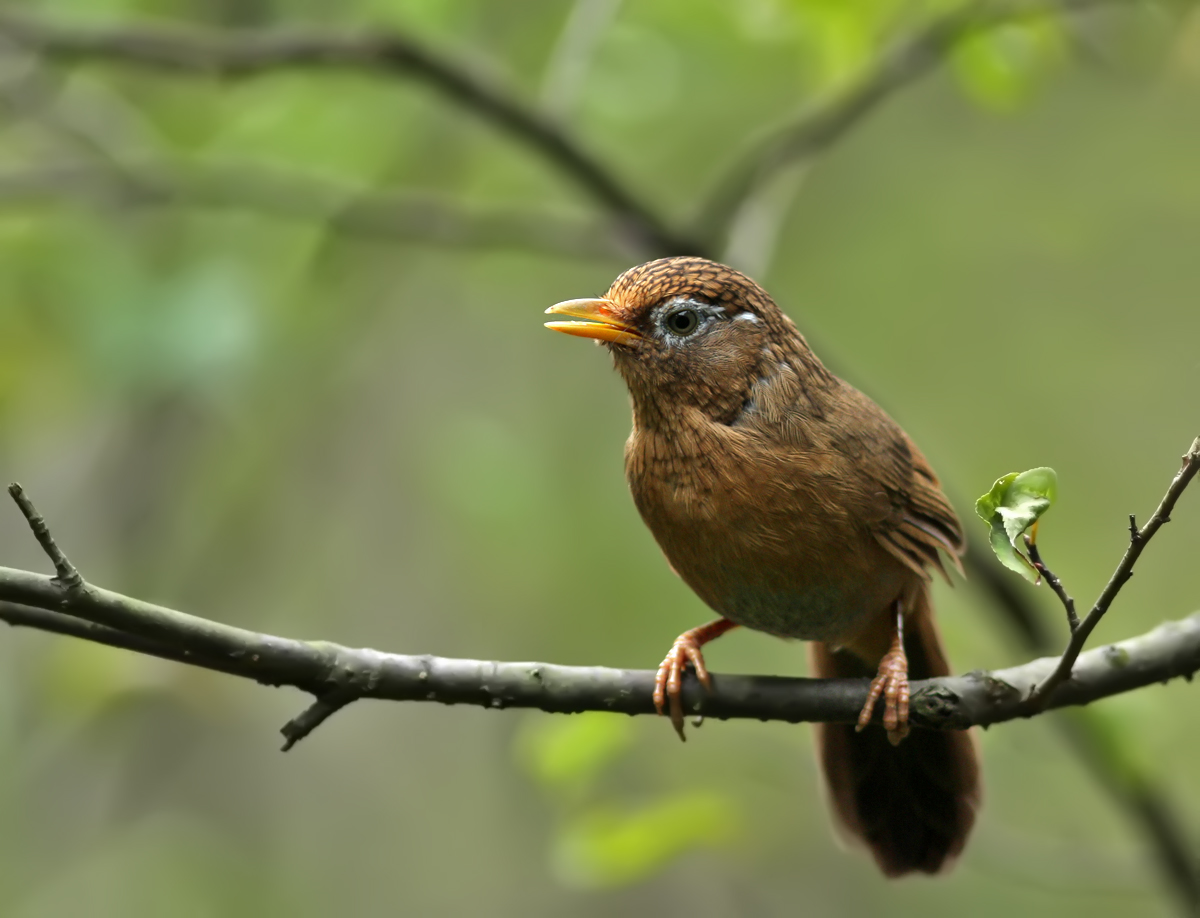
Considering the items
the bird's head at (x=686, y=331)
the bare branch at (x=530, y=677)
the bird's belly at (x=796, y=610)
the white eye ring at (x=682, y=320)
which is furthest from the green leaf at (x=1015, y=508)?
the white eye ring at (x=682, y=320)

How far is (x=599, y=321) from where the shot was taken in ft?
12.8

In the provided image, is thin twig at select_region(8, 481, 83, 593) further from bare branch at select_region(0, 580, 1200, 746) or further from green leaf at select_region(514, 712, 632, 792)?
green leaf at select_region(514, 712, 632, 792)

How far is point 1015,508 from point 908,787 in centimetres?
184

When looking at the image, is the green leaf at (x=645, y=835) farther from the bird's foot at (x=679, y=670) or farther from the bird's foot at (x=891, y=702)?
the bird's foot at (x=891, y=702)

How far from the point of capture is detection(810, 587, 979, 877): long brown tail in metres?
4.05

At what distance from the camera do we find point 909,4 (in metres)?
6.11

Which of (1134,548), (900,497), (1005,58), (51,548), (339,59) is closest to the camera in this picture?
(51,548)

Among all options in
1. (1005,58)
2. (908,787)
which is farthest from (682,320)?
(1005,58)

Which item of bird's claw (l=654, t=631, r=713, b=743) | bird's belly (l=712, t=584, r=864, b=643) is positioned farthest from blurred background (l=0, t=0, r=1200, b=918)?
bird's belly (l=712, t=584, r=864, b=643)

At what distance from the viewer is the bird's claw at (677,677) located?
325cm

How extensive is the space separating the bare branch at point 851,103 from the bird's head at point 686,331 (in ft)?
6.28

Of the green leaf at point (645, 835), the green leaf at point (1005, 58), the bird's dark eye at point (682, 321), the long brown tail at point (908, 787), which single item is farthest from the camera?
the green leaf at point (1005, 58)

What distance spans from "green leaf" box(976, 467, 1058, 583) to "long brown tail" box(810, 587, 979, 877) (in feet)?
5.01

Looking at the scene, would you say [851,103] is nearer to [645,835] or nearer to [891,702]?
[645,835]
